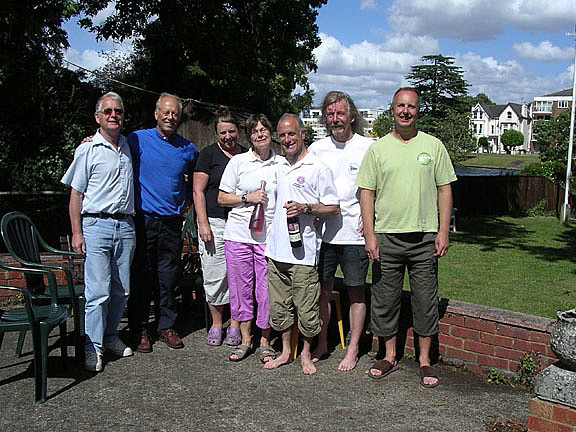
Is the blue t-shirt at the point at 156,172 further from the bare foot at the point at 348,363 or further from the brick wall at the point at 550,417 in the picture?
the brick wall at the point at 550,417

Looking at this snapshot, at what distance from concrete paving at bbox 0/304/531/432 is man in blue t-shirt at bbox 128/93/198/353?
1.55ft

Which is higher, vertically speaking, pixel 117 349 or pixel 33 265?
pixel 33 265

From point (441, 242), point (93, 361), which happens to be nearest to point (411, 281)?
point (441, 242)

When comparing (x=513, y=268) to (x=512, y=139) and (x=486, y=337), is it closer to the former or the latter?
(x=486, y=337)

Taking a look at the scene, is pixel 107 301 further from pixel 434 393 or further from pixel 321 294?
pixel 434 393

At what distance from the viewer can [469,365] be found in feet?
14.2

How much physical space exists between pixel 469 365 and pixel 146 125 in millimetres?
11256

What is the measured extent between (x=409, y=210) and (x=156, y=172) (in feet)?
6.92

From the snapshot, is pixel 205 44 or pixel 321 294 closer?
pixel 321 294

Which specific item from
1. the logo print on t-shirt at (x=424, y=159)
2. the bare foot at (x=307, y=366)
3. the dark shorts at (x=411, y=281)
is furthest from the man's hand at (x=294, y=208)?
the bare foot at (x=307, y=366)

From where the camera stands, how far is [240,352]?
4668 mm

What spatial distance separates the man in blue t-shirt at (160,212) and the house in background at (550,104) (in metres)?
101

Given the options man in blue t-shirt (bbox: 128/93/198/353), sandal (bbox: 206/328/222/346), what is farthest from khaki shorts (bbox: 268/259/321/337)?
man in blue t-shirt (bbox: 128/93/198/353)

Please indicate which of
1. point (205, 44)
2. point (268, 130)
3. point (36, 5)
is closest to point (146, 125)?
point (205, 44)
